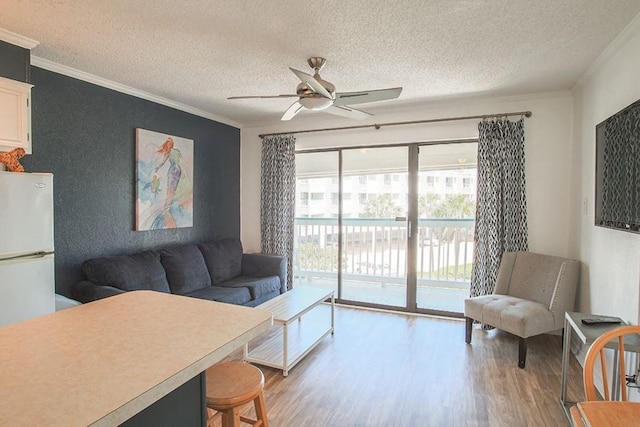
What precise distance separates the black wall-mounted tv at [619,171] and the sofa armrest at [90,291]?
3.55 metres

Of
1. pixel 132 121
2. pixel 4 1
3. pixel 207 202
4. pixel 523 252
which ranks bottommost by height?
pixel 523 252

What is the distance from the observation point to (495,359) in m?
3.00

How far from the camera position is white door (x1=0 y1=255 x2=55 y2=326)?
218 cm

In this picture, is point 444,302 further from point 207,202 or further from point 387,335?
point 207,202

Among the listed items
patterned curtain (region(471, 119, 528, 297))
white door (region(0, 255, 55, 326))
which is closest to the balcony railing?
patterned curtain (region(471, 119, 528, 297))

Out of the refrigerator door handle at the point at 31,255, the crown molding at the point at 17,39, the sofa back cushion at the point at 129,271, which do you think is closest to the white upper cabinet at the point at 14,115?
the crown molding at the point at 17,39

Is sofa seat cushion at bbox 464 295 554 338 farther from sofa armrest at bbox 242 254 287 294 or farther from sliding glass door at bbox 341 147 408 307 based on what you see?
sofa armrest at bbox 242 254 287 294

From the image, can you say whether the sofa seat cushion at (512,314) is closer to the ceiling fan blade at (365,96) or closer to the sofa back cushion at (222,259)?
the ceiling fan blade at (365,96)

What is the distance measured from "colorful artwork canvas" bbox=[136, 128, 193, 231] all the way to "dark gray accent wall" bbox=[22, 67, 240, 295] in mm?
74

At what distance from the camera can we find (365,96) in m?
2.64

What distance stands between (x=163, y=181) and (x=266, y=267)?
1.56 m

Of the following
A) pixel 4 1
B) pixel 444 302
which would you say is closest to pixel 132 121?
pixel 4 1

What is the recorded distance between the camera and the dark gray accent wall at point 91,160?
2824mm

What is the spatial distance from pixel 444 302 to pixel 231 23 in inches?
148
